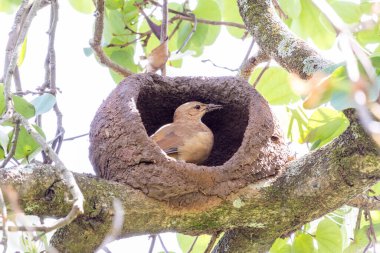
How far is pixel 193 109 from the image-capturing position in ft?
16.9

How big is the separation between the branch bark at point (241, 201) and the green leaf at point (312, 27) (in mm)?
1296

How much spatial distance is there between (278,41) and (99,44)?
1.25 metres

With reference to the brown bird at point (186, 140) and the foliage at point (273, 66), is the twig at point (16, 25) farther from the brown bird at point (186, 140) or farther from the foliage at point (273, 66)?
the brown bird at point (186, 140)

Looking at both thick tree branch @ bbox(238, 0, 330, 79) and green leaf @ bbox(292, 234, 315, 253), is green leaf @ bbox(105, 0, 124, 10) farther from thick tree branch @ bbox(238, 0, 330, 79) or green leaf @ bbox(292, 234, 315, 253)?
green leaf @ bbox(292, 234, 315, 253)

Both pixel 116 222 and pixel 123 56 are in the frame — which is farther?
pixel 123 56

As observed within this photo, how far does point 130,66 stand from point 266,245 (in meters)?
1.98

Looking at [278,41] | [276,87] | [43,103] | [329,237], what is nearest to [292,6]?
[278,41]

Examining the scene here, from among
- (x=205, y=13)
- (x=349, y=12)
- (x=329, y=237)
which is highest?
(x=349, y=12)

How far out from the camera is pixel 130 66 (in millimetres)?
5125

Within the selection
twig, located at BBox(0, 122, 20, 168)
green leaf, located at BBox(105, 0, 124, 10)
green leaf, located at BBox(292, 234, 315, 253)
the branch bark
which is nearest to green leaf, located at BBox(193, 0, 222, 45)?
green leaf, located at BBox(105, 0, 124, 10)

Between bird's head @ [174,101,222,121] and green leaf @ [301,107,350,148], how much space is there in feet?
3.26

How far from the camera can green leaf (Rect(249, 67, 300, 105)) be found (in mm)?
4789

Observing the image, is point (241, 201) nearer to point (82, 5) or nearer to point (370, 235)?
point (370, 235)

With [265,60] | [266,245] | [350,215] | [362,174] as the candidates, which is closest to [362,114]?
[362,174]
